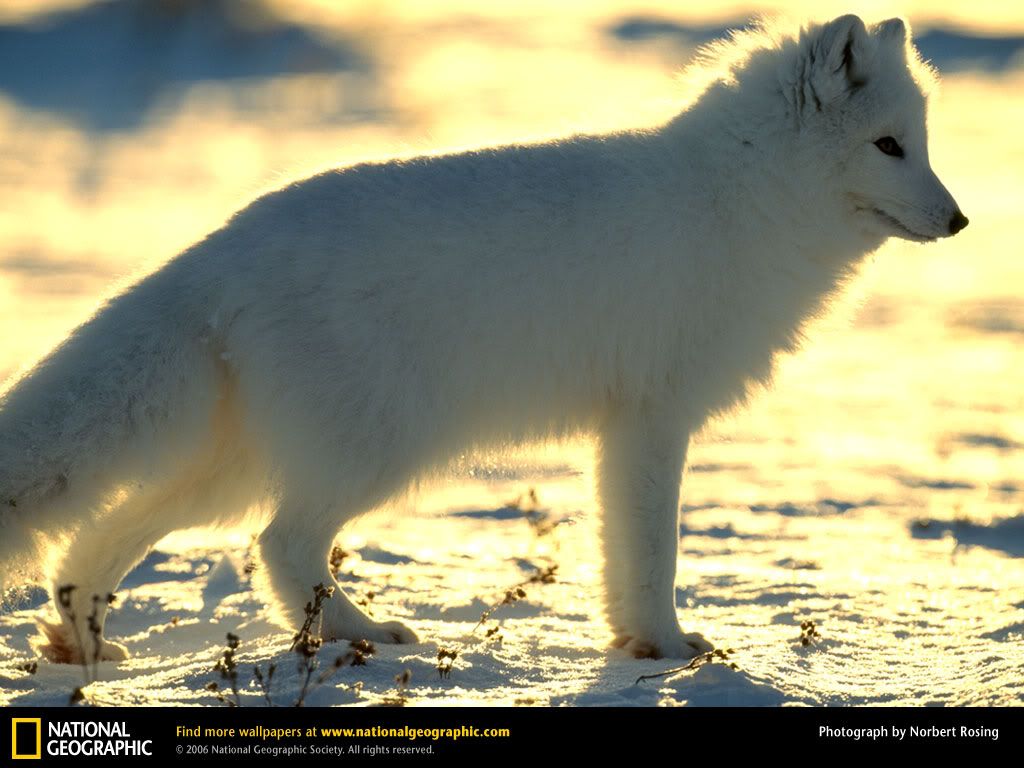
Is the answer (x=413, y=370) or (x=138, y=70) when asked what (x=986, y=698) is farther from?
(x=138, y=70)

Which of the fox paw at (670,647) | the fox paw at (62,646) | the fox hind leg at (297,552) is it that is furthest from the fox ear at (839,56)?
the fox paw at (62,646)

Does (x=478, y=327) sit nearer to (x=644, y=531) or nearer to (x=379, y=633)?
(x=644, y=531)

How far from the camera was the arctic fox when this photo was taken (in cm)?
435

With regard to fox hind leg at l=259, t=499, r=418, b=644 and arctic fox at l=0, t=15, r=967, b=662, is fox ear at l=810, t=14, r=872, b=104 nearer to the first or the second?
arctic fox at l=0, t=15, r=967, b=662

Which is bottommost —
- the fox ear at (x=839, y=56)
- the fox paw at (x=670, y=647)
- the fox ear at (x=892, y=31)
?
the fox paw at (x=670, y=647)

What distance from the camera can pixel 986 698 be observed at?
13.2ft
